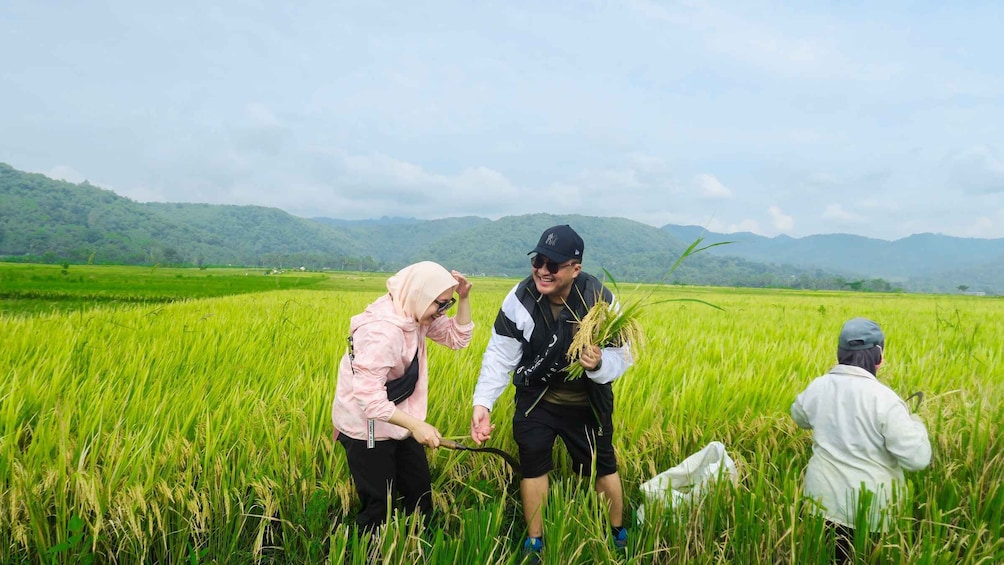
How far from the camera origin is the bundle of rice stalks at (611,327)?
78.3 inches

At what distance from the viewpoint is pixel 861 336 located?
75.8 inches

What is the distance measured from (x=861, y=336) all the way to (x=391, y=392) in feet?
6.03

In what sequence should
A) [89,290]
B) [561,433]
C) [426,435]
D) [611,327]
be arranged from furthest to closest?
[89,290]
[561,433]
[611,327]
[426,435]

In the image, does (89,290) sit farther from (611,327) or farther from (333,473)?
(611,327)

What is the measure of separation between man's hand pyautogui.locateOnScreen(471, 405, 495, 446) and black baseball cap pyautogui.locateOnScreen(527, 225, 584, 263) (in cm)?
73

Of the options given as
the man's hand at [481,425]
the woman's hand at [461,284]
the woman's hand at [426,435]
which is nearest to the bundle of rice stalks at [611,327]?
the man's hand at [481,425]

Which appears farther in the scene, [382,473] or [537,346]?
[537,346]

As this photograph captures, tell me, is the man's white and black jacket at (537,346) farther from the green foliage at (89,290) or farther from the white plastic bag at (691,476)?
the green foliage at (89,290)

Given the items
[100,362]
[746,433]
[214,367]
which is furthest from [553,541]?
[100,362]

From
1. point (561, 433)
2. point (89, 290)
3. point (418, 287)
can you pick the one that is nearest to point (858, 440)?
point (561, 433)

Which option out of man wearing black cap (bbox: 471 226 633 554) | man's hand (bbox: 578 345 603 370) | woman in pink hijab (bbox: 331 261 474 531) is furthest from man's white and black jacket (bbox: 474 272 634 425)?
woman in pink hijab (bbox: 331 261 474 531)

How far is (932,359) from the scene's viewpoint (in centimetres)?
484

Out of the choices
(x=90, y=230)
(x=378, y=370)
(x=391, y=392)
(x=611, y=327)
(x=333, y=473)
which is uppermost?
(x=90, y=230)

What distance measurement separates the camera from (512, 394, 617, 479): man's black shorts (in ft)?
7.21
